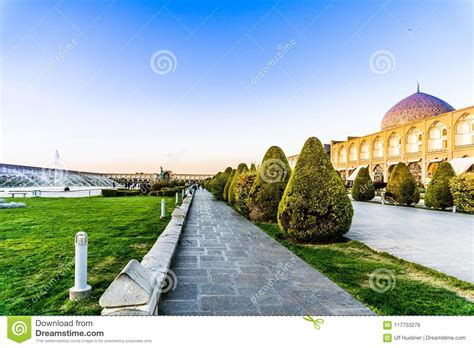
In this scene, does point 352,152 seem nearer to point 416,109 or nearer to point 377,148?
point 377,148

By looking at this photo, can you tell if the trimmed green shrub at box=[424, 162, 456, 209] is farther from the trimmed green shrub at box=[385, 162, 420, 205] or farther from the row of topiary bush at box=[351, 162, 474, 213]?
the trimmed green shrub at box=[385, 162, 420, 205]

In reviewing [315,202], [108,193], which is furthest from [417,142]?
[315,202]

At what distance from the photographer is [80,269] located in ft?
10.7

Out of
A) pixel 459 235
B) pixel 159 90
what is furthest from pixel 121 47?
pixel 459 235

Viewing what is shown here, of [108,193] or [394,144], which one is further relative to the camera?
[394,144]

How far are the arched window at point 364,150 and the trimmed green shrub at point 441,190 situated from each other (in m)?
33.9

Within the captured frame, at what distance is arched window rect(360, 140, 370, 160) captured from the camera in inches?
1869

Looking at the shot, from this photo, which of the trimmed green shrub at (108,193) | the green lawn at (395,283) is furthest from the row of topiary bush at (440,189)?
the trimmed green shrub at (108,193)

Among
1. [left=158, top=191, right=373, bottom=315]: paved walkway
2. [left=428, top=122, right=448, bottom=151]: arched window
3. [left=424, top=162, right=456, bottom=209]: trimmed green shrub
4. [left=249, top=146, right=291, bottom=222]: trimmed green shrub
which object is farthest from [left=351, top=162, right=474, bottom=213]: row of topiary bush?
[left=428, top=122, right=448, bottom=151]: arched window

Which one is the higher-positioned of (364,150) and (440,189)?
(364,150)

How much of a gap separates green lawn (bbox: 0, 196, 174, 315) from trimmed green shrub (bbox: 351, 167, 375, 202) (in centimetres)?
1730
